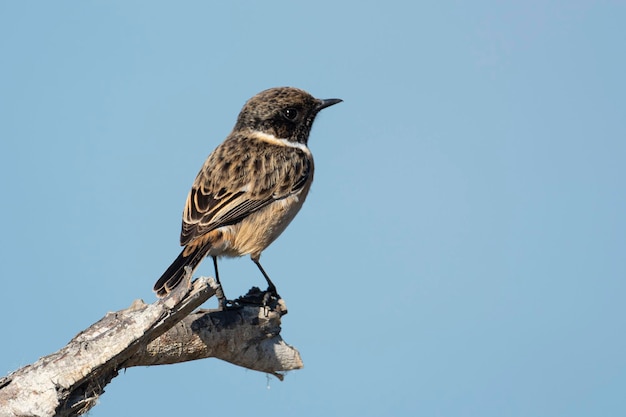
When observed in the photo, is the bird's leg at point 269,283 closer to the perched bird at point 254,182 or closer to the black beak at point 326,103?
the perched bird at point 254,182

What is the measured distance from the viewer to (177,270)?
6809mm

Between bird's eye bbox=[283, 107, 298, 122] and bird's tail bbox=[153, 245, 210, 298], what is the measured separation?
187cm

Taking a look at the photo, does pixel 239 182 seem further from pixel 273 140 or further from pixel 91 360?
pixel 91 360

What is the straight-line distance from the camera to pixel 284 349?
7.16 m

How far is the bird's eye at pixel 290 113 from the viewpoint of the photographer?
28.6 ft

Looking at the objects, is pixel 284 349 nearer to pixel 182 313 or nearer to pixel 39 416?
pixel 182 313

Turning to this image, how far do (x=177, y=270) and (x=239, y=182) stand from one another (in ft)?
4.41

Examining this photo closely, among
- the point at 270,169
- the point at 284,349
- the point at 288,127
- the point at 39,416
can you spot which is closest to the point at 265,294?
the point at 284,349

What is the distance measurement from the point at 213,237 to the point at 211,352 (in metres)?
1.05

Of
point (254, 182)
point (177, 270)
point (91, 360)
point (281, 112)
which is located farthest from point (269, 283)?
point (91, 360)

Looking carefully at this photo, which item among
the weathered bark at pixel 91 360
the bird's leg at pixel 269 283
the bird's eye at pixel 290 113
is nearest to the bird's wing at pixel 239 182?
the bird's eye at pixel 290 113

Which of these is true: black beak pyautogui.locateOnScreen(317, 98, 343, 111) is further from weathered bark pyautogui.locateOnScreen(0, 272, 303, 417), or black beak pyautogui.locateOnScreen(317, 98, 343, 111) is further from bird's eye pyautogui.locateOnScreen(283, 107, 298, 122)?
weathered bark pyautogui.locateOnScreen(0, 272, 303, 417)

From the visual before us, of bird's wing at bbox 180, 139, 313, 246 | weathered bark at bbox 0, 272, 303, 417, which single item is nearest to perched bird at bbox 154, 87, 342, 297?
bird's wing at bbox 180, 139, 313, 246

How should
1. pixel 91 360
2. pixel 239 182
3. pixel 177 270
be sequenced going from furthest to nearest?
1. pixel 239 182
2. pixel 177 270
3. pixel 91 360
